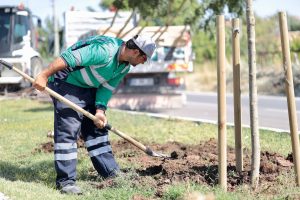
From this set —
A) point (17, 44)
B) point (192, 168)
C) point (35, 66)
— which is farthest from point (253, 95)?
point (17, 44)

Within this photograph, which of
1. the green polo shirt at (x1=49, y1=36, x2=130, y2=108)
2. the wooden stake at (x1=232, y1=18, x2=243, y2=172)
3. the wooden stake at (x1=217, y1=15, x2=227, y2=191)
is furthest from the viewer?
the green polo shirt at (x1=49, y1=36, x2=130, y2=108)

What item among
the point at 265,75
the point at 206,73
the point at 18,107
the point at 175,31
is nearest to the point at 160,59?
the point at 175,31

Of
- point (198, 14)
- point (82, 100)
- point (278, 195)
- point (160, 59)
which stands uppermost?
point (198, 14)

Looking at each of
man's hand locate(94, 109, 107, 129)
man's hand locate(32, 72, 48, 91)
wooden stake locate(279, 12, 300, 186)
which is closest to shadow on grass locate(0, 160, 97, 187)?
man's hand locate(94, 109, 107, 129)

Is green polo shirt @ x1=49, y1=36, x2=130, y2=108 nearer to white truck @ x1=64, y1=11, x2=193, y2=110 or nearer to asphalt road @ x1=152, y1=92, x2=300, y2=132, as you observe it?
asphalt road @ x1=152, y1=92, x2=300, y2=132

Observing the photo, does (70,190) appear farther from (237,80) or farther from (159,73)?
(159,73)

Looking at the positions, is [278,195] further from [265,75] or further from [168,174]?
[265,75]

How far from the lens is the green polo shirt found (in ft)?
19.2

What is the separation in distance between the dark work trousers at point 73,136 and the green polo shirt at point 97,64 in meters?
0.11

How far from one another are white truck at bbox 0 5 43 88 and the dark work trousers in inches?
447

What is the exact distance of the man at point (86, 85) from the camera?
5.89 meters

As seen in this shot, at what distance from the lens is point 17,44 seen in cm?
1812

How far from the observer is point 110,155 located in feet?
21.9

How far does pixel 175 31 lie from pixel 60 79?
990 centimetres
